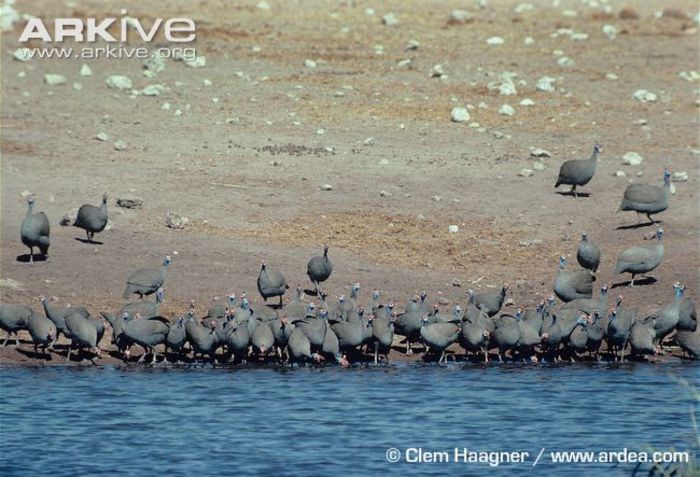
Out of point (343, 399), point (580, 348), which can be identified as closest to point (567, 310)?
point (580, 348)

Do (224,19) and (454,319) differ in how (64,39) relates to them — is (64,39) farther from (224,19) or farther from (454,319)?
(454,319)

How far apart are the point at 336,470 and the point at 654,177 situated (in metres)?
10.3

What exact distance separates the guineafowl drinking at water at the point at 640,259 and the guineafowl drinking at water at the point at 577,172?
10.3 ft

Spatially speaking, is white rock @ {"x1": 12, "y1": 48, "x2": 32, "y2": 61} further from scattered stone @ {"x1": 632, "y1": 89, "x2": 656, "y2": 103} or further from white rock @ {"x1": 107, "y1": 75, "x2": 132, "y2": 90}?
scattered stone @ {"x1": 632, "y1": 89, "x2": 656, "y2": 103}

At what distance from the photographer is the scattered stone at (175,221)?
1912 centimetres

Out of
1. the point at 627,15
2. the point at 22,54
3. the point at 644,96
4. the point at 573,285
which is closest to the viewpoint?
the point at 573,285

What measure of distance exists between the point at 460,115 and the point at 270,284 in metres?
8.75

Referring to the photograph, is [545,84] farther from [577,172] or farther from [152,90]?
[577,172]

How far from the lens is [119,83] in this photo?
26.8 m

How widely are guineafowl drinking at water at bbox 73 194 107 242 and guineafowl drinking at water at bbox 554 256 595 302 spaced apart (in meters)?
5.15

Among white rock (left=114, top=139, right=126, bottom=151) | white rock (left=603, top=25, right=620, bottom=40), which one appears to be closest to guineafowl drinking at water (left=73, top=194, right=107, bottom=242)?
white rock (left=114, top=139, right=126, bottom=151)

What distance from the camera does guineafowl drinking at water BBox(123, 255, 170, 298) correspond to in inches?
653

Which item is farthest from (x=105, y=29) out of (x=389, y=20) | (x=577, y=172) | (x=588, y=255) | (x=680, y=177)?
(x=588, y=255)

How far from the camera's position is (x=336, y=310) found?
16.0 metres
